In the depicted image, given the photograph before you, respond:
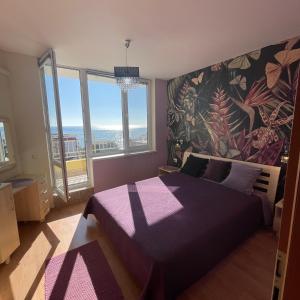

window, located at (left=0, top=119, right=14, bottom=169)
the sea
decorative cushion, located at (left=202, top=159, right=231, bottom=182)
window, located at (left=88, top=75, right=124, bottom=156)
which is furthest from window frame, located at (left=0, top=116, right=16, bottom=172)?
decorative cushion, located at (left=202, top=159, right=231, bottom=182)

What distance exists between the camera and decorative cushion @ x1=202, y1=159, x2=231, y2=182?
2.93 meters

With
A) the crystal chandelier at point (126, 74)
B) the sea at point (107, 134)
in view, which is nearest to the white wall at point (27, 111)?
the sea at point (107, 134)

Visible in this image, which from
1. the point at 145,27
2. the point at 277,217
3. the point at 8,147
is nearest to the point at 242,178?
the point at 277,217

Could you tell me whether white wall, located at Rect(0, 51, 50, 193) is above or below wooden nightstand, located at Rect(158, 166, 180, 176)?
above

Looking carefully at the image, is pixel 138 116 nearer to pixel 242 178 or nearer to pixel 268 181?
pixel 242 178

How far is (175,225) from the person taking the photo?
1.75m

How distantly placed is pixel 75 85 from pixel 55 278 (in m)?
3.03

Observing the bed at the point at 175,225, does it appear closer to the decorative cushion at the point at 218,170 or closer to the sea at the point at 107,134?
the decorative cushion at the point at 218,170

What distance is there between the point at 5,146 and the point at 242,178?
3418mm

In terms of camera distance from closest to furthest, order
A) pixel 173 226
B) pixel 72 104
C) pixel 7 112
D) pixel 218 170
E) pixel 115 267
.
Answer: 1. pixel 173 226
2. pixel 115 267
3. pixel 7 112
4. pixel 218 170
5. pixel 72 104

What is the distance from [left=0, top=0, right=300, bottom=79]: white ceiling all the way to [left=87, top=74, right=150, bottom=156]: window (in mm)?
879

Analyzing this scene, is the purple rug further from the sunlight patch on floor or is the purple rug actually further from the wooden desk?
the wooden desk

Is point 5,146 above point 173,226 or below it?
above

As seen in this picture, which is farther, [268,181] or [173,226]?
[268,181]
